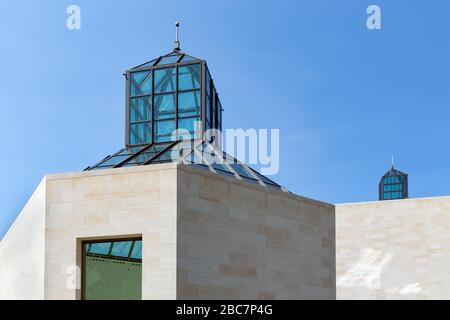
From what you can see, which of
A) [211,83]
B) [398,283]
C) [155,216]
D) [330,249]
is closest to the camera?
[155,216]

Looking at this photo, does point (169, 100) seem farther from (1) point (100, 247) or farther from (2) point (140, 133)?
(1) point (100, 247)

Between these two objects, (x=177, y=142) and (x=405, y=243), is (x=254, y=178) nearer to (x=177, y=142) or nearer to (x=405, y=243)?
(x=177, y=142)

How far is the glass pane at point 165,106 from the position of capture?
114 ft

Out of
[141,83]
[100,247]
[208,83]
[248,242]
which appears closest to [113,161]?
[141,83]

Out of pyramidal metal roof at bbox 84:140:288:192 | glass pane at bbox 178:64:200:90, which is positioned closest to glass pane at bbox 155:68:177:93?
glass pane at bbox 178:64:200:90

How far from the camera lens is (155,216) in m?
17.9

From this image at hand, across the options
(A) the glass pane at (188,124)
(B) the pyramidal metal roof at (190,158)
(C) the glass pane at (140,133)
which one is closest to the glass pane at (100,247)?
(B) the pyramidal metal roof at (190,158)

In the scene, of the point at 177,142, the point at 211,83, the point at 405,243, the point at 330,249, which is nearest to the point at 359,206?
the point at 405,243

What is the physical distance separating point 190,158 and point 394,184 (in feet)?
580

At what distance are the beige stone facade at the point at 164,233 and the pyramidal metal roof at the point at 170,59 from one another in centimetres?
1703

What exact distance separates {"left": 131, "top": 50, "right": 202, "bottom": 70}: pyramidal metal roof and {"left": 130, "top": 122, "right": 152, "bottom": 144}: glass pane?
329cm

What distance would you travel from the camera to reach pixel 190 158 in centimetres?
2611

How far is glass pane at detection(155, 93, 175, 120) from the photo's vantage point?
114 ft
